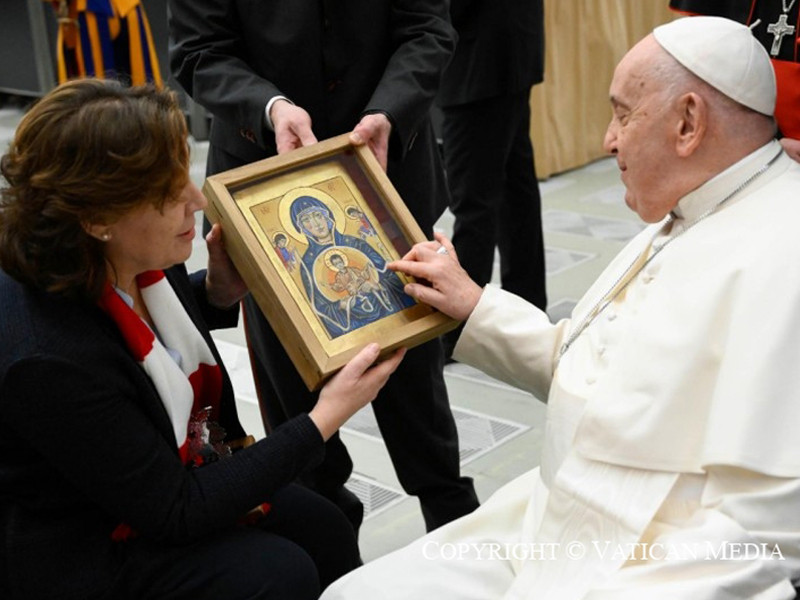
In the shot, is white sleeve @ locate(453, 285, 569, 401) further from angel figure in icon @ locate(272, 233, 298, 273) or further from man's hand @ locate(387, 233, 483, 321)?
angel figure in icon @ locate(272, 233, 298, 273)

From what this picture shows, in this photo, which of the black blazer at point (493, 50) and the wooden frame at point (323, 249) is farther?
the black blazer at point (493, 50)

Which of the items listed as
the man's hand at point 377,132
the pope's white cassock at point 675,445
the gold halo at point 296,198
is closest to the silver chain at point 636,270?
the pope's white cassock at point 675,445

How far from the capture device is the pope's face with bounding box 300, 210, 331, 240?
211 centimetres

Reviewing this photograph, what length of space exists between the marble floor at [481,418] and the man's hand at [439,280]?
122 cm

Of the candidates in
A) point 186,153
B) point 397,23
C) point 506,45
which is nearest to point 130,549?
point 186,153

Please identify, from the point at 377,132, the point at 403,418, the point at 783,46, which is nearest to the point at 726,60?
the point at 377,132

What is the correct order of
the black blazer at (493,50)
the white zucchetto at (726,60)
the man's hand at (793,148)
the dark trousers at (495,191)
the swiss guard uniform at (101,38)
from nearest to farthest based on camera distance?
the white zucchetto at (726,60) → the man's hand at (793,148) → the black blazer at (493,50) → the dark trousers at (495,191) → the swiss guard uniform at (101,38)

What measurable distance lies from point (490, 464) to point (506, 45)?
61.1 inches

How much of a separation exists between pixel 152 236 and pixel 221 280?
467 mm

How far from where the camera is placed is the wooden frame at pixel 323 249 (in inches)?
78.7

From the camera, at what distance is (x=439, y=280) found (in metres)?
2.11

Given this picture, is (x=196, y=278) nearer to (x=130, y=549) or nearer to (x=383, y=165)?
(x=383, y=165)

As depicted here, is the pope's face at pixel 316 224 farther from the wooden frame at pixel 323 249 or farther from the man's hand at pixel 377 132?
the man's hand at pixel 377 132

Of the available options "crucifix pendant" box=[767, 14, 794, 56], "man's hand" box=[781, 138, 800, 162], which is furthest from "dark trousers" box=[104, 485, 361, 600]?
"crucifix pendant" box=[767, 14, 794, 56]
